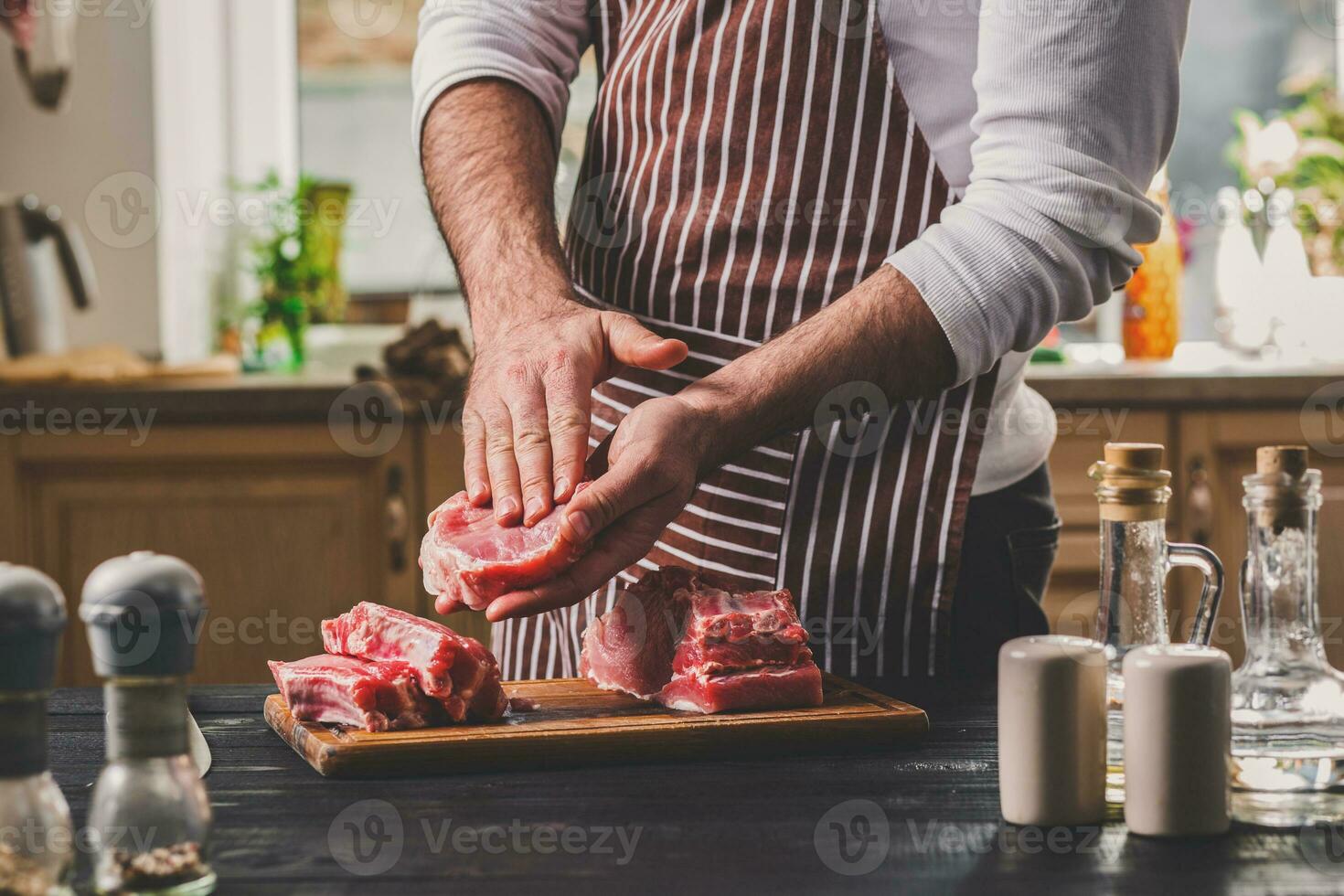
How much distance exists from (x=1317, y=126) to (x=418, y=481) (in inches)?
75.2

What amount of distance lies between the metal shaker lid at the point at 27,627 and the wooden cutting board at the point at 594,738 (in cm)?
25

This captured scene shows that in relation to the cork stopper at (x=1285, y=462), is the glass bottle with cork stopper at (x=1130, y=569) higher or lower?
lower

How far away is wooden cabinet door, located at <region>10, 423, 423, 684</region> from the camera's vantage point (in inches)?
90.5

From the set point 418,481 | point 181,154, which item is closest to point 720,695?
point 418,481

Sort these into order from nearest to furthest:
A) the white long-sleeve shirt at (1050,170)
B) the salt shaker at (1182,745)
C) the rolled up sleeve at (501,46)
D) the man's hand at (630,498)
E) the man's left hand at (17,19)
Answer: the salt shaker at (1182,745)
the man's hand at (630,498)
the white long-sleeve shirt at (1050,170)
the rolled up sleeve at (501,46)
the man's left hand at (17,19)

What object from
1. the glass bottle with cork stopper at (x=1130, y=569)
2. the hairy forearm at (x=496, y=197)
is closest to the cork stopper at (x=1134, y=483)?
the glass bottle with cork stopper at (x=1130, y=569)

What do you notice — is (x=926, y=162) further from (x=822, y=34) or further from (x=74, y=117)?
(x=74, y=117)

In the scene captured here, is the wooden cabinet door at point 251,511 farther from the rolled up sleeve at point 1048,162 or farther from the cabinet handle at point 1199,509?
the rolled up sleeve at point 1048,162

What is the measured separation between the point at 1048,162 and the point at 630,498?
41 centimetres

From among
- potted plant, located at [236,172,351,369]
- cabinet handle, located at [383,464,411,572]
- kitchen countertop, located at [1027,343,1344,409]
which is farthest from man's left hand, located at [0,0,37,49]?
kitchen countertop, located at [1027,343,1344,409]

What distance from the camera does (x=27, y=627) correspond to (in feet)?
1.95

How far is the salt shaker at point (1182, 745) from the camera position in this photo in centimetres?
69

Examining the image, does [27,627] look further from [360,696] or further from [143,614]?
[360,696]

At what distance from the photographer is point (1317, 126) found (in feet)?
9.20
